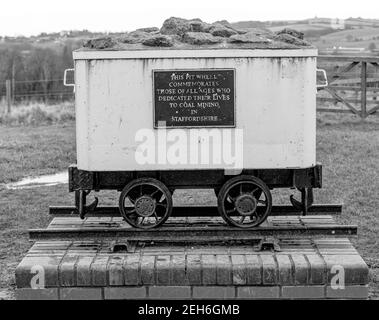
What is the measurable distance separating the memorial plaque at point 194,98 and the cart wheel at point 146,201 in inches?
22.6

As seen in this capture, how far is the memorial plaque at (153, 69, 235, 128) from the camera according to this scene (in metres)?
6.95

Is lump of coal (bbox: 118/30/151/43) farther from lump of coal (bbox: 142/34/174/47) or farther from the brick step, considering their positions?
the brick step

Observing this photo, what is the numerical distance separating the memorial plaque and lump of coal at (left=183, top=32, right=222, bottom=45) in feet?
1.11

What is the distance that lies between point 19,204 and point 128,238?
3.60m

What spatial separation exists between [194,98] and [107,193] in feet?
14.0

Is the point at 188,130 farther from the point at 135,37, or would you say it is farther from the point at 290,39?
the point at 290,39

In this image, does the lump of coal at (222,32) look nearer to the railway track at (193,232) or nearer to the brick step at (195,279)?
the railway track at (193,232)

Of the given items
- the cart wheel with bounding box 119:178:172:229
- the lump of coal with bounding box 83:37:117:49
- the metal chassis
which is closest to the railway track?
the cart wheel with bounding box 119:178:172:229

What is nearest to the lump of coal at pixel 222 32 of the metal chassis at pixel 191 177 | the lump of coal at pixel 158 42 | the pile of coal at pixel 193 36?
the pile of coal at pixel 193 36

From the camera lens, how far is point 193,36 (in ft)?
23.6

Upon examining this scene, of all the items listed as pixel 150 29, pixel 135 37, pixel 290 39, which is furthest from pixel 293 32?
pixel 135 37

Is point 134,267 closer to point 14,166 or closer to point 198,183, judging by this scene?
point 198,183

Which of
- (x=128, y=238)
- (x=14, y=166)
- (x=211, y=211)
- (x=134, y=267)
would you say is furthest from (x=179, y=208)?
(x=14, y=166)

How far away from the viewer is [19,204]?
33.9ft
